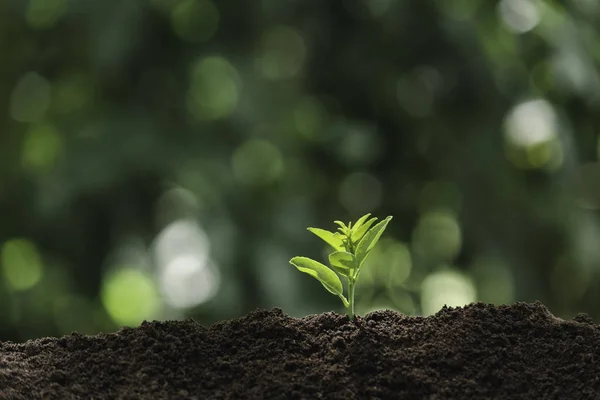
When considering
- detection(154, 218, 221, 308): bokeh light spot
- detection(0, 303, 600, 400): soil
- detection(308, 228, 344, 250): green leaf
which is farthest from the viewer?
detection(154, 218, 221, 308): bokeh light spot

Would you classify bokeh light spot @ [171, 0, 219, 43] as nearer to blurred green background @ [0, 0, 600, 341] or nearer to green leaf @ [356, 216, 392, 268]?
blurred green background @ [0, 0, 600, 341]

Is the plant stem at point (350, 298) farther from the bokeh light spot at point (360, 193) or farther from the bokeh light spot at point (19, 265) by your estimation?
the bokeh light spot at point (19, 265)

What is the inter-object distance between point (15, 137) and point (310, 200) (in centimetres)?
120

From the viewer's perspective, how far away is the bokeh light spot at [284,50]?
298 centimetres

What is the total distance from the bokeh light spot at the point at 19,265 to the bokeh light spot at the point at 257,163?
95 cm

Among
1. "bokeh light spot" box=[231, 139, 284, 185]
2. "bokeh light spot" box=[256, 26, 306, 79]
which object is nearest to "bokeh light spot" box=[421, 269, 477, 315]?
"bokeh light spot" box=[231, 139, 284, 185]

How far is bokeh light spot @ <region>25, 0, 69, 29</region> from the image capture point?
2.94 metres

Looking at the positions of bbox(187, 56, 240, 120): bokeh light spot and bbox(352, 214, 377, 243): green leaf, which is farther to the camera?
bbox(187, 56, 240, 120): bokeh light spot

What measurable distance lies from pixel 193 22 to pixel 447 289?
4.22ft

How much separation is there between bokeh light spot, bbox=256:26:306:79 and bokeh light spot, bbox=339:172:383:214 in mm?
424

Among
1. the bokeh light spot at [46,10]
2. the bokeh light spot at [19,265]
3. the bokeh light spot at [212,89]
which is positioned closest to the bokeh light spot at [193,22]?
the bokeh light spot at [212,89]

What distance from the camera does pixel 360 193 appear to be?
2.97 meters

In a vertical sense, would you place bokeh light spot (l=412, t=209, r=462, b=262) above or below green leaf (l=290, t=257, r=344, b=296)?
above

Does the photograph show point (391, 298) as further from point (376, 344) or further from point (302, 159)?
point (376, 344)
